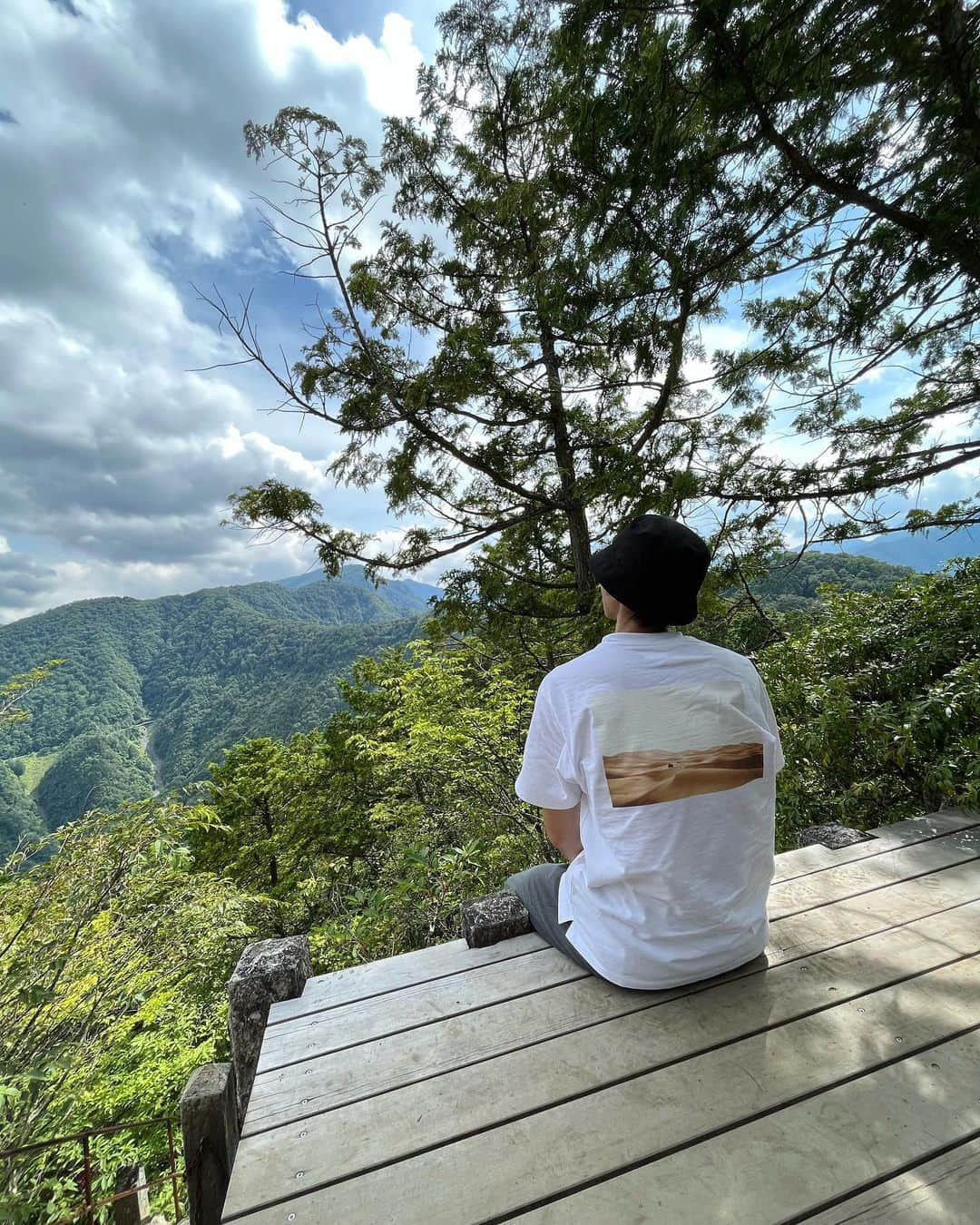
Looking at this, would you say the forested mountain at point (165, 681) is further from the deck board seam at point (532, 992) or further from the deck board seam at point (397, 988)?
the deck board seam at point (397, 988)

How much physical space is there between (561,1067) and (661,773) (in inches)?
25.1

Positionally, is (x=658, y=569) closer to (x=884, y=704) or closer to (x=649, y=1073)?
(x=649, y=1073)

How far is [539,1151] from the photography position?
91cm

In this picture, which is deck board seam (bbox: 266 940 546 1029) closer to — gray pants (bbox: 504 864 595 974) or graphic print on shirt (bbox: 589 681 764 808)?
gray pants (bbox: 504 864 595 974)

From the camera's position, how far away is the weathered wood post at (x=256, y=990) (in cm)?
125

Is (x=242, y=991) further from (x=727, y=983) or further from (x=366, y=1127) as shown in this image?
(x=727, y=983)

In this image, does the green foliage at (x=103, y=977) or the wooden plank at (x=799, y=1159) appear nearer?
the wooden plank at (x=799, y=1159)

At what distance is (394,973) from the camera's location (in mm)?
1475

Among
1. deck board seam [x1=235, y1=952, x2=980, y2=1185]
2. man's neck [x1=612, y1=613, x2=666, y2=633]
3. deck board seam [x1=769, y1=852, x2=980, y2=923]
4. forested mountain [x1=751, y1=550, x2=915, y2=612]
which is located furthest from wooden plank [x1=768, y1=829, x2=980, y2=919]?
forested mountain [x1=751, y1=550, x2=915, y2=612]

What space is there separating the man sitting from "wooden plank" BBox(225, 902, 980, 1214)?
0.09 m

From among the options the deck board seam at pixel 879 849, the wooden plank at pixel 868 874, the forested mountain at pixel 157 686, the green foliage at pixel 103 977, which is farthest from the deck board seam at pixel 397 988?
the forested mountain at pixel 157 686

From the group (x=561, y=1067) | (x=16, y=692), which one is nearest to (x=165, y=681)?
(x=16, y=692)

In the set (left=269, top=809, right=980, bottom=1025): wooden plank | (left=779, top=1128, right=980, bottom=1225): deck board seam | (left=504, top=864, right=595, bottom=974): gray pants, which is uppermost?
(left=504, top=864, right=595, bottom=974): gray pants

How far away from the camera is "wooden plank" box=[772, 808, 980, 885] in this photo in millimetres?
1789
